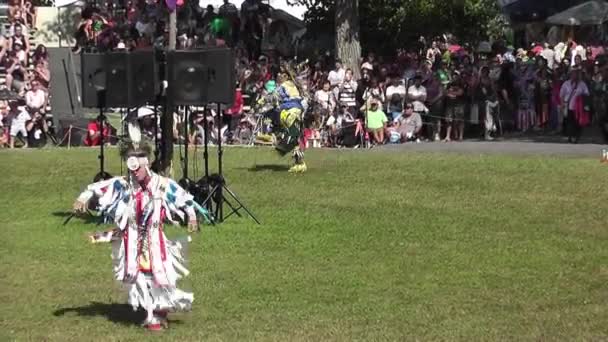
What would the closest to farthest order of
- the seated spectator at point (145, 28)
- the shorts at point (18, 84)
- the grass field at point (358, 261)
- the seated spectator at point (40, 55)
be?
the grass field at point (358, 261) < the shorts at point (18, 84) < the seated spectator at point (40, 55) < the seated spectator at point (145, 28)

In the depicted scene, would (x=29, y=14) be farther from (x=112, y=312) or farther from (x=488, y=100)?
(x=112, y=312)

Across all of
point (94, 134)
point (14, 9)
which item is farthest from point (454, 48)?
point (14, 9)

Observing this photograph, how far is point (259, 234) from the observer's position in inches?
537

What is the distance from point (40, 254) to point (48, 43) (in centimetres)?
2112

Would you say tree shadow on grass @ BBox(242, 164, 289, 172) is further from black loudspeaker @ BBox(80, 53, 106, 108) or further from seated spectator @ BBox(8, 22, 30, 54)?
seated spectator @ BBox(8, 22, 30, 54)

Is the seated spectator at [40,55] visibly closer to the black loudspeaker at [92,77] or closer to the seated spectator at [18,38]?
the seated spectator at [18,38]

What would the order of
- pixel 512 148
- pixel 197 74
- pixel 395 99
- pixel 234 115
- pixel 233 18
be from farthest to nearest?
pixel 233 18, pixel 234 115, pixel 395 99, pixel 512 148, pixel 197 74

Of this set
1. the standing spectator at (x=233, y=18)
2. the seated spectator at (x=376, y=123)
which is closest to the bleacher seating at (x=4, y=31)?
the standing spectator at (x=233, y=18)

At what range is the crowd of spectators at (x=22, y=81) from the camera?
25.9 m

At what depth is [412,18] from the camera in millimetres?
32719

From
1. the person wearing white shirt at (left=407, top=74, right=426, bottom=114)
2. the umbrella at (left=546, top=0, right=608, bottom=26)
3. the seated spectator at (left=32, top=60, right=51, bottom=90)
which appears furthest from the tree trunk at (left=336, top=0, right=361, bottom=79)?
the seated spectator at (left=32, top=60, right=51, bottom=90)

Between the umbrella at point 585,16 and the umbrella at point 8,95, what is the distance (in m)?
13.0

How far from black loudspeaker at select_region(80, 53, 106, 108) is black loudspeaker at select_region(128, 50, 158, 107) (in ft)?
1.82

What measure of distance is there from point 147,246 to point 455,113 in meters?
17.2
